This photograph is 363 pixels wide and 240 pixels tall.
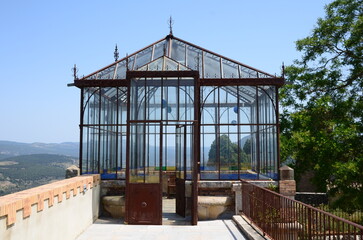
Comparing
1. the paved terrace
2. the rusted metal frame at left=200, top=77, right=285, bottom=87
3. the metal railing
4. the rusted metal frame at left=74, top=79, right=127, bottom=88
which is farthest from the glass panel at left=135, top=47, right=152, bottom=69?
the metal railing

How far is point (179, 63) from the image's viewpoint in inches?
448

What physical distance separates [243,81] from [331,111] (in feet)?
28.4

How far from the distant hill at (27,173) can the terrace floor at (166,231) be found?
298ft

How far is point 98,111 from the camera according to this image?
42.0 ft

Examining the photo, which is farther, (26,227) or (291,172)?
(291,172)

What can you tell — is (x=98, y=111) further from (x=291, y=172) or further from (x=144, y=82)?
(x=291, y=172)

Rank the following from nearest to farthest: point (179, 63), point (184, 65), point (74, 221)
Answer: point (74, 221) < point (179, 63) < point (184, 65)

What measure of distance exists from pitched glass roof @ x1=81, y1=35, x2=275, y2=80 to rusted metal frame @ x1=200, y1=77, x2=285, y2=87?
21cm

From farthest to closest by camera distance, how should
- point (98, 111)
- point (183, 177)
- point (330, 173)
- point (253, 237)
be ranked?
point (330, 173) < point (98, 111) < point (183, 177) < point (253, 237)

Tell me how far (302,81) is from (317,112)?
6.78ft

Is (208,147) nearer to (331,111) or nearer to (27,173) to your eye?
(331,111)

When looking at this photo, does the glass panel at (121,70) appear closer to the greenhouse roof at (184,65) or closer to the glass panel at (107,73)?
the greenhouse roof at (184,65)

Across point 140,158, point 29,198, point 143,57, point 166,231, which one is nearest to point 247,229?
point 166,231

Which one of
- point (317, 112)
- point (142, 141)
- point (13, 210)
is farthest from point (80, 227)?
point (317, 112)
